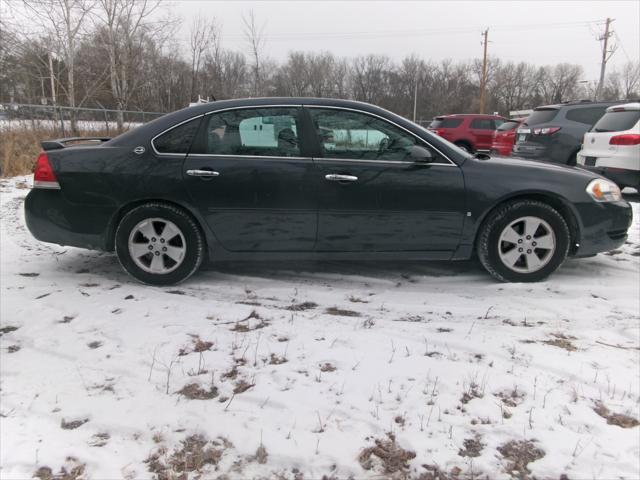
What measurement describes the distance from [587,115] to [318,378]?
30.4 ft

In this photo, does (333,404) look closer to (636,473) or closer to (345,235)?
(636,473)

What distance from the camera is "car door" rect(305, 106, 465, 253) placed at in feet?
12.8

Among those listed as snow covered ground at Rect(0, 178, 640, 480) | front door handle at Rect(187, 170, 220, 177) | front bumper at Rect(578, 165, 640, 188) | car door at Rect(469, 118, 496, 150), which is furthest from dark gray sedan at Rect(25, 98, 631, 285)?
car door at Rect(469, 118, 496, 150)

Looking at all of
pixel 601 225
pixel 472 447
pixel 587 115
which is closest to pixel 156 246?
pixel 472 447

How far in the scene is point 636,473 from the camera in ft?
6.52

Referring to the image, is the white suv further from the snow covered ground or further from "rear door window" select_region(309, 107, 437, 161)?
"rear door window" select_region(309, 107, 437, 161)

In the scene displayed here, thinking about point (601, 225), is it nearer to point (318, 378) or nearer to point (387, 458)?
point (318, 378)

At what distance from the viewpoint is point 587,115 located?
31.2 feet

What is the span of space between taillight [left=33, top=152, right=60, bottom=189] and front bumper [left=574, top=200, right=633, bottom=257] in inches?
172

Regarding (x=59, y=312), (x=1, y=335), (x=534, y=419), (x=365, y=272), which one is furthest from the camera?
(x=365, y=272)

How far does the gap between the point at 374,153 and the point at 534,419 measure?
2.35 m

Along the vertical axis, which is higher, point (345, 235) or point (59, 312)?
point (345, 235)

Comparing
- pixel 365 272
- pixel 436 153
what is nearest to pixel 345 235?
pixel 365 272

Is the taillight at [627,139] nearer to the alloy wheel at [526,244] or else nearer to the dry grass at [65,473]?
the alloy wheel at [526,244]
